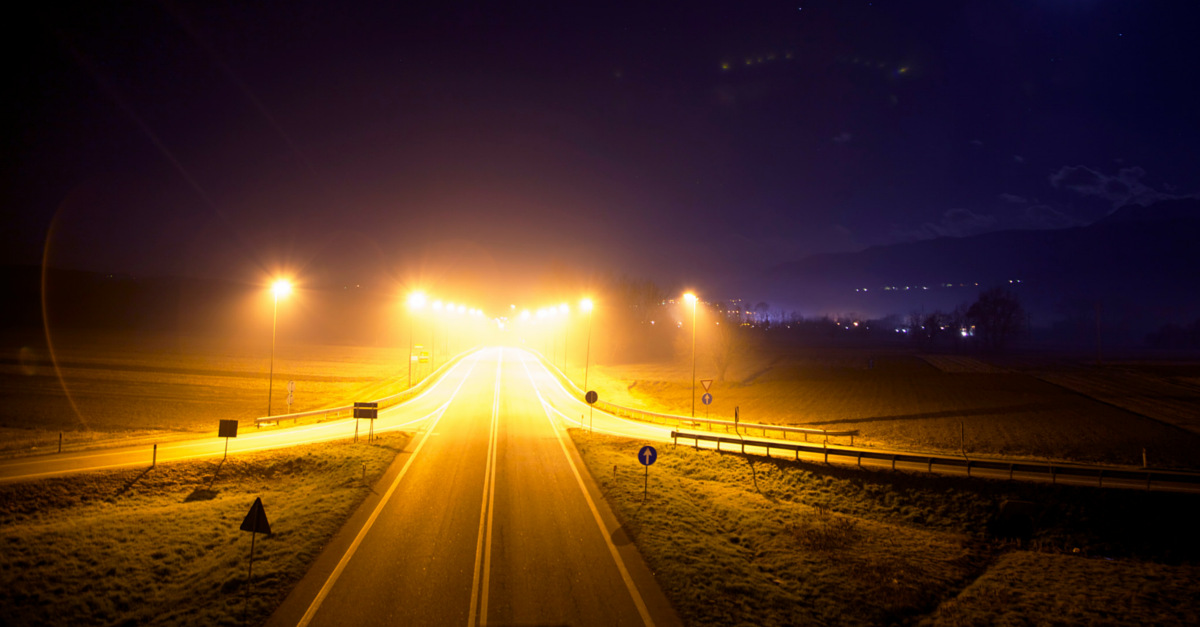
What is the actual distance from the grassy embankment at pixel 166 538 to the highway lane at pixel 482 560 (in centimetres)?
102

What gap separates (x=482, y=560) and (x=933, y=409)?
4023 centimetres

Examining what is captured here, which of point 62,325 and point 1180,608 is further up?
point 62,325

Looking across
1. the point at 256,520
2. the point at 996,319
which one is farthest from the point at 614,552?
the point at 996,319

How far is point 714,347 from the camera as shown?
→ 7162cm

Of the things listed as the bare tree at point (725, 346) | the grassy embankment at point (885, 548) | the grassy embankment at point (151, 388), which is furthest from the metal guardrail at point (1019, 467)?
the bare tree at point (725, 346)

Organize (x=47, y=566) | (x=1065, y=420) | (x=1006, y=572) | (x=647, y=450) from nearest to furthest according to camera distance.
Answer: (x=47, y=566)
(x=1006, y=572)
(x=647, y=450)
(x=1065, y=420)

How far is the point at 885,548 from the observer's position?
14.2m

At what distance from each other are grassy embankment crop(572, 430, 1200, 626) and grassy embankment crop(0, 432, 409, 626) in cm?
839

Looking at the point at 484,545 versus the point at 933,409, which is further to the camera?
the point at 933,409

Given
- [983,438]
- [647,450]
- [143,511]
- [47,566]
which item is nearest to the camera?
[47,566]

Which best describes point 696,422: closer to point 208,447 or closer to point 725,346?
point 208,447

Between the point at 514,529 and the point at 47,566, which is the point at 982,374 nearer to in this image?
the point at 514,529

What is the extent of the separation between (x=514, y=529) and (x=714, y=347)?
2382 inches

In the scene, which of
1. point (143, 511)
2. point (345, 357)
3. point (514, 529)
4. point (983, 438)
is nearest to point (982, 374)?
point (983, 438)
